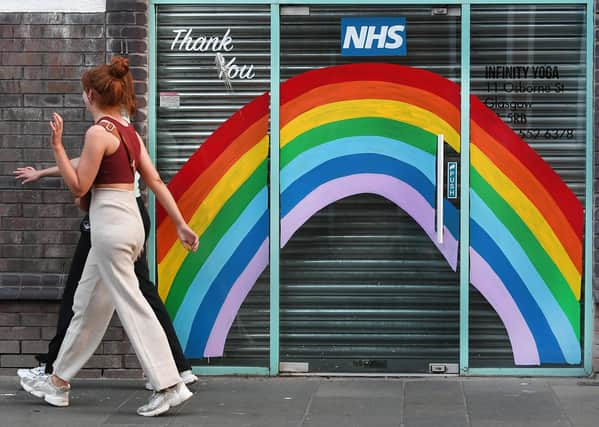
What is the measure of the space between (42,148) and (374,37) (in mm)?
2172

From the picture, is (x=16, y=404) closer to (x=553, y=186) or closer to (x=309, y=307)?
(x=309, y=307)

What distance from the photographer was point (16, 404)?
725cm

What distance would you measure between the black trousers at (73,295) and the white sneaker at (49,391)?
147mm

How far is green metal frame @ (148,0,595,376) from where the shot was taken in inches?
306

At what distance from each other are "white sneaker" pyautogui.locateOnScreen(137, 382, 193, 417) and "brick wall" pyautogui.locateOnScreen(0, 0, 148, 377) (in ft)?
3.53

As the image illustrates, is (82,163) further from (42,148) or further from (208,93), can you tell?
(208,93)

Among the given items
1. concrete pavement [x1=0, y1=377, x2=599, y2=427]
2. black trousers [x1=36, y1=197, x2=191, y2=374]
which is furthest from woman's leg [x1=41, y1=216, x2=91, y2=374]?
concrete pavement [x1=0, y1=377, x2=599, y2=427]

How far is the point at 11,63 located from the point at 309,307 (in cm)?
240

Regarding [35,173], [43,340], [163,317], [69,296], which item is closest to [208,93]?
[35,173]

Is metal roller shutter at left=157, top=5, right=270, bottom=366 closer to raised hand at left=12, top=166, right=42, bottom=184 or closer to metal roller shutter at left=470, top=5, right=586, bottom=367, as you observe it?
raised hand at left=12, top=166, right=42, bottom=184

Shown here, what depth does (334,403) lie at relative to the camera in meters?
7.16

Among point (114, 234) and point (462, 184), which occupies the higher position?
point (462, 184)

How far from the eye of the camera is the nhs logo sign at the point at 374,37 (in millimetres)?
7828

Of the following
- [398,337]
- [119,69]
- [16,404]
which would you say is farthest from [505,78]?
[16,404]
